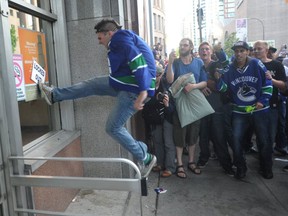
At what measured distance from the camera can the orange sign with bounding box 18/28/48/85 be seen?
3.16 metres

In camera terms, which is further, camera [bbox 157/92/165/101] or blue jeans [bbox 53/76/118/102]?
camera [bbox 157/92/165/101]

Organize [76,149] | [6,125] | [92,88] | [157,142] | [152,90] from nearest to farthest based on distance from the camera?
[6,125] → [152,90] → [92,88] → [76,149] → [157,142]

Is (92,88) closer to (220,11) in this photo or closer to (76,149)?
(76,149)

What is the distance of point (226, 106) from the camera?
483 cm

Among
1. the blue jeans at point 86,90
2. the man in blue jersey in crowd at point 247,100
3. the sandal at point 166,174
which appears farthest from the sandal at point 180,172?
the blue jeans at point 86,90

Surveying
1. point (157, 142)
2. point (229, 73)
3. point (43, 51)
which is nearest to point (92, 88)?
point (43, 51)

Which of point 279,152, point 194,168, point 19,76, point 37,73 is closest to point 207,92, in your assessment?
point 194,168

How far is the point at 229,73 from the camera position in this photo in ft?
14.4

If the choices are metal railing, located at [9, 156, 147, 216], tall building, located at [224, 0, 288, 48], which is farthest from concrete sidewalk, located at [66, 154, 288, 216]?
tall building, located at [224, 0, 288, 48]

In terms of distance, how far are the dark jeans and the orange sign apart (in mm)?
2523

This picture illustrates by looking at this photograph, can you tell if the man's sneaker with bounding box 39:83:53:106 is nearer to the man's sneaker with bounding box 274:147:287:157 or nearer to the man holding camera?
the man holding camera

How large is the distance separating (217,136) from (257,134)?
606mm

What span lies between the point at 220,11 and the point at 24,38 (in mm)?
110729

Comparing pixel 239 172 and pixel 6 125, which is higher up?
pixel 6 125
